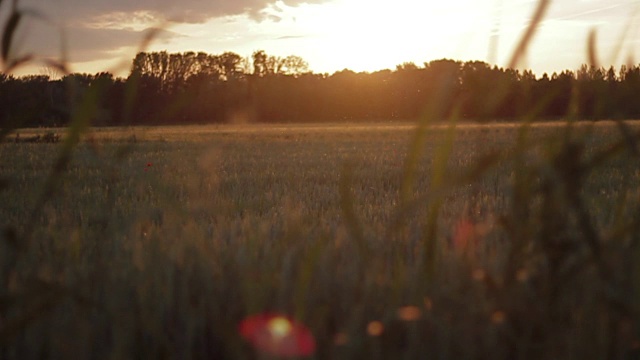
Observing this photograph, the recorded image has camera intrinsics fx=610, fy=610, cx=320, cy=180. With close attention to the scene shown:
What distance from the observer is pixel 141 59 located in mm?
1707

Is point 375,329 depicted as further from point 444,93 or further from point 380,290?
point 444,93

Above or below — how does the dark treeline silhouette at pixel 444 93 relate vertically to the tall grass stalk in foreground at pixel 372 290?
above

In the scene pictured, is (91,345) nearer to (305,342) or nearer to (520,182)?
(305,342)

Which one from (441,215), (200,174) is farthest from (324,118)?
(441,215)

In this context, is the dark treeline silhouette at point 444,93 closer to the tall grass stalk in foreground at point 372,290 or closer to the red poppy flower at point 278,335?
the tall grass stalk in foreground at point 372,290

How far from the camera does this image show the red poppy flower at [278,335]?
132cm

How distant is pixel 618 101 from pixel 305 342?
108cm

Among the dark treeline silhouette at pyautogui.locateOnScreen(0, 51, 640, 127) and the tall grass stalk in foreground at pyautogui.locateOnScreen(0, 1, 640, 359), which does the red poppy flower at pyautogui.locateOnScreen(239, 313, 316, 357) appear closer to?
the tall grass stalk in foreground at pyautogui.locateOnScreen(0, 1, 640, 359)

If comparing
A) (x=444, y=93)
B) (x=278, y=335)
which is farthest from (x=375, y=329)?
(x=444, y=93)

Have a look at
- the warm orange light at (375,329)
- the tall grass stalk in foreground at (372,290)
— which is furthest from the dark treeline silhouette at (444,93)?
the warm orange light at (375,329)

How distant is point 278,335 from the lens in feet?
Answer: 4.52

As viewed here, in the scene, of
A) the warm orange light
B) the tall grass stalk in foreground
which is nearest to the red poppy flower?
the tall grass stalk in foreground

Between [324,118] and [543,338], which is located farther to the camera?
[324,118]

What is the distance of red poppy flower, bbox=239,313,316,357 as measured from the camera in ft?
4.33
